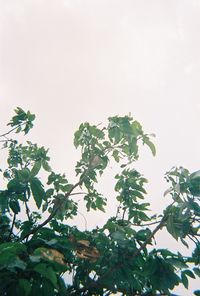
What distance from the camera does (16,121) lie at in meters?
4.91

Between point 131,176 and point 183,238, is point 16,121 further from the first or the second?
point 183,238

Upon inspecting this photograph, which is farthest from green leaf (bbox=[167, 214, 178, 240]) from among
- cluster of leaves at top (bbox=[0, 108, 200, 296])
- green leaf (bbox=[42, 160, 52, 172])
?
green leaf (bbox=[42, 160, 52, 172])

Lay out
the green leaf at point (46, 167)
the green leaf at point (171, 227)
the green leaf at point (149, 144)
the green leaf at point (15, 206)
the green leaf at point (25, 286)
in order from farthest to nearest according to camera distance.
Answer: the green leaf at point (46, 167) → the green leaf at point (149, 144) → the green leaf at point (15, 206) → the green leaf at point (171, 227) → the green leaf at point (25, 286)

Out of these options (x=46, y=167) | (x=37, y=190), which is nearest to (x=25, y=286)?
(x=37, y=190)

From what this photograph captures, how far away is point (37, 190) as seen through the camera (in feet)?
11.9

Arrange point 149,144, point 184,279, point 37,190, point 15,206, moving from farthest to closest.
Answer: point 149,144
point 15,206
point 37,190
point 184,279

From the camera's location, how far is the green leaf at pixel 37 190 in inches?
139

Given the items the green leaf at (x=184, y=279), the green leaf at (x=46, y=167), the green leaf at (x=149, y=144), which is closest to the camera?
the green leaf at (x=184, y=279)

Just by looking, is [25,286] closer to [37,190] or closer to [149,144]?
[37,190]

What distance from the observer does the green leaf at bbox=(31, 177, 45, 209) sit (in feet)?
11.6

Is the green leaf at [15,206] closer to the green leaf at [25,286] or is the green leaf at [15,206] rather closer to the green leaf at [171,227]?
the green leaf at [25,286]

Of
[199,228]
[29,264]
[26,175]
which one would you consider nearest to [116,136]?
[26,175]

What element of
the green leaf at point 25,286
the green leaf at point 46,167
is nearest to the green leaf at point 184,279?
the green leaf at point 25,286

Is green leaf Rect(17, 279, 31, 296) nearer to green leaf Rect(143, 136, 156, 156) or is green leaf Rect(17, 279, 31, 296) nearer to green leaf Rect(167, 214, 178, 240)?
green leaf Rect(167, 214, 178, 240)
